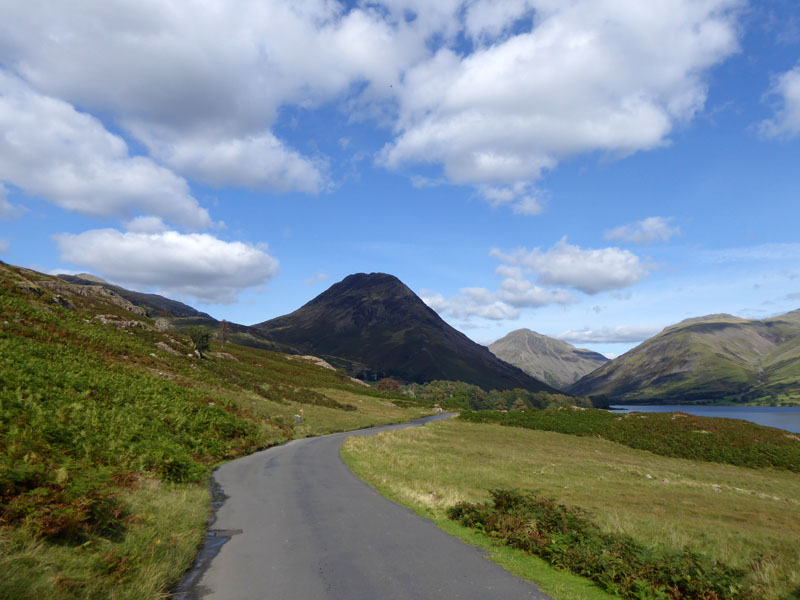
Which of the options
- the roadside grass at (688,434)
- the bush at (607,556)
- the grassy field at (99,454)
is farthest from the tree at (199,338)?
the bush at (607,556)

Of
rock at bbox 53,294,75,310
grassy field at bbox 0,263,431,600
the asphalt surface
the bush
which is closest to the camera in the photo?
grassy field at bbox 0,263,431,600

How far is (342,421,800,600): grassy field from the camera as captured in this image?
12094 millimetres

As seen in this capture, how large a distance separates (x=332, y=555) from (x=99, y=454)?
12.6 m

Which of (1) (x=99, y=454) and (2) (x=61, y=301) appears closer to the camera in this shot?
(1) (x=99, y=454)

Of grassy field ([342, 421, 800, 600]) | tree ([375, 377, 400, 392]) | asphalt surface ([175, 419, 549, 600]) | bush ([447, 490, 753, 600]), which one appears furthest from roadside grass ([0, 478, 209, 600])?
tree ([375, 377, 400, 392])

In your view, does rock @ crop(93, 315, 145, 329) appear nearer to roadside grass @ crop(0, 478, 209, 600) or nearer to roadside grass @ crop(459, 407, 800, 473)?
roadside grass @ crop(459, 407, 800, 473)

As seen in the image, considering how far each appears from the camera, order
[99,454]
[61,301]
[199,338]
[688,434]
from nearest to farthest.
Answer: [99,454], [688,434], [61,301], [199,338]

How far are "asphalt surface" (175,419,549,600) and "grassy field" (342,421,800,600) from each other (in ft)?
4.33

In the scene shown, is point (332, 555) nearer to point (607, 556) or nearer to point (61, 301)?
point (607, 556)

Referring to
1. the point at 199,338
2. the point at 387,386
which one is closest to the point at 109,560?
the point at 199,338

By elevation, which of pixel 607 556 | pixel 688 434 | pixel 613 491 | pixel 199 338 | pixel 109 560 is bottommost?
pixel 613 491

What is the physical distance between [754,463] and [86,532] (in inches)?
2142

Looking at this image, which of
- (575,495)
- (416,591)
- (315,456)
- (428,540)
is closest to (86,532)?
(416,591)

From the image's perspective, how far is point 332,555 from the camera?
36.7 feet
